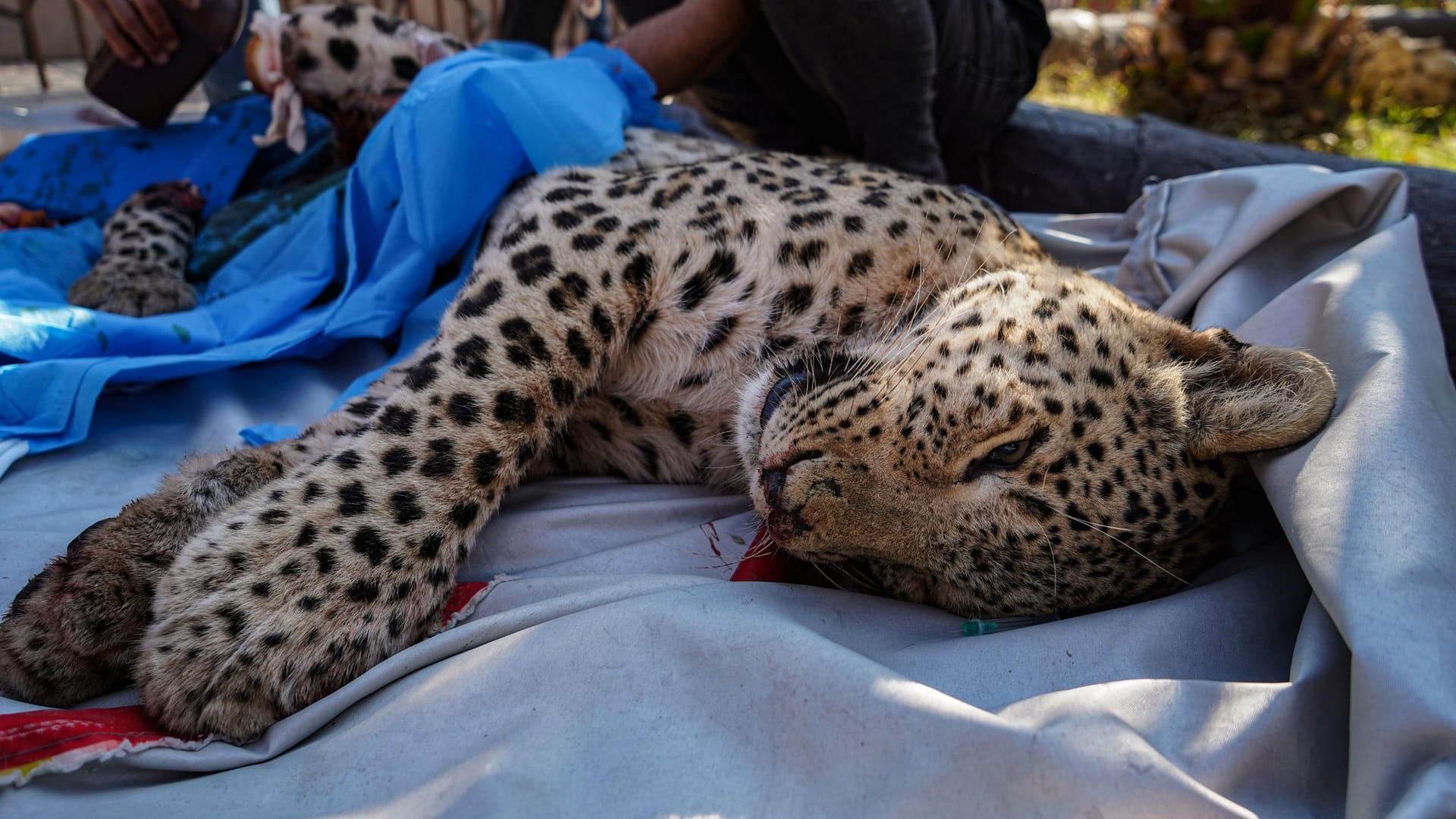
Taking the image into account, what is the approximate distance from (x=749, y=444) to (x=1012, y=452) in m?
0.71

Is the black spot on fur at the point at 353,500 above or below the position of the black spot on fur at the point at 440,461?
below

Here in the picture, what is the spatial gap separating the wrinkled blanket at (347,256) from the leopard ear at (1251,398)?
2.16m

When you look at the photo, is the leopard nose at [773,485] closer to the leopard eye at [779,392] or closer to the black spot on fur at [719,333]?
the leopard eye at [779,392]


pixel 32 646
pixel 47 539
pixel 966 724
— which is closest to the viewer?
pixel 966 724

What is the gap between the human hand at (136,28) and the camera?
4168mm

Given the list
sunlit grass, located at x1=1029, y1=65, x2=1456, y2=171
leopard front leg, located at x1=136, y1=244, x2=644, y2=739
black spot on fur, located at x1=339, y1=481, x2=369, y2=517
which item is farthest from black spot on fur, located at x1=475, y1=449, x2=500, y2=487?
sunlit grass, located at x1=1029, y1=65, x2=1456, y2=171

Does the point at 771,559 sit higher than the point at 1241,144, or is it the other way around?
the point at 1241,144

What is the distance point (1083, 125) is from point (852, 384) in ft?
13.2

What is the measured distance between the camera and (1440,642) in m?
1.69

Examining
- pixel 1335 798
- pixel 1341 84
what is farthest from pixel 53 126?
pixel 1341 84

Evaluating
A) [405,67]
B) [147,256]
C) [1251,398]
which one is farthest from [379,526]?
[405,67]

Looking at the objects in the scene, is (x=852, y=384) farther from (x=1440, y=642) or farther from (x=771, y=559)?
(x=1440, y=642)

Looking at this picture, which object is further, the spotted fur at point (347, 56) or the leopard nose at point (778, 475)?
the spotted fur at point (347, 56)

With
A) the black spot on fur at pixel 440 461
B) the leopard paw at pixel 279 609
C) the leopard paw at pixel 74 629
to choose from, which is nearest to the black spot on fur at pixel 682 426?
the black spot on fur at pixel 440 461
